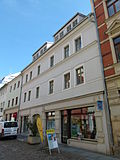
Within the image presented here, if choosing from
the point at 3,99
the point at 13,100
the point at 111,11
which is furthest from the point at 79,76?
the point at 3,99

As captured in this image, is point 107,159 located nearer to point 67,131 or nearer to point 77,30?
point 67,131

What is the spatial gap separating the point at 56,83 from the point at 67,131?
195 inches

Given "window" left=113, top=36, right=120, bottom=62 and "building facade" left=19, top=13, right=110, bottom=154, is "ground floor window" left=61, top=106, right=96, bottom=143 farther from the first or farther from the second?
"window" left=113, top=36, right=120, bottom=62

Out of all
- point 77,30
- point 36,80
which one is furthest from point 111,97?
point 36,80

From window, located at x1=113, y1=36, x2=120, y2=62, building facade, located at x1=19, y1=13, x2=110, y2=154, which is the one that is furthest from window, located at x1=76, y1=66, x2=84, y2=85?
window, located at x1=113, y1=36, x2=120, y2=62

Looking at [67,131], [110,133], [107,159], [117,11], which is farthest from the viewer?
[67,131]

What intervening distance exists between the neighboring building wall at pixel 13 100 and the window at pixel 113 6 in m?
18.6

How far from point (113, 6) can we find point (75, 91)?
280 inches

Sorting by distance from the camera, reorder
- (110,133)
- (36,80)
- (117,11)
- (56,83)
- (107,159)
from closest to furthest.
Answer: (107,159)
(110,133)
(117,11)
(56,83)
(36,80)

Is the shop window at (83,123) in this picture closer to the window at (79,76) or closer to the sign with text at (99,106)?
the sign with text at (99,106)

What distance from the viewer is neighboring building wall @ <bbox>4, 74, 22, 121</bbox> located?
22.8 m

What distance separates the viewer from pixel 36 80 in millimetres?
18078

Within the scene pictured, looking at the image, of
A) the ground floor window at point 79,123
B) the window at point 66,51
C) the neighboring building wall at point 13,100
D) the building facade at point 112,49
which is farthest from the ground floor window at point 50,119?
the neighboring building wall at point 13,100

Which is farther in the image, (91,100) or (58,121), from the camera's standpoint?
(58,121)
